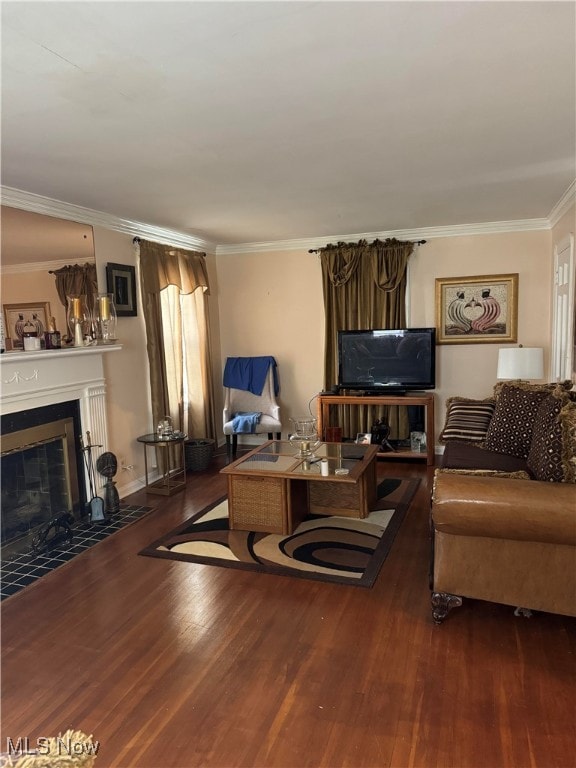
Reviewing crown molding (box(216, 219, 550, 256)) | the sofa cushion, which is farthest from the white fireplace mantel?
the sofa cushion

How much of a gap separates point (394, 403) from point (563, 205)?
7.39 ft

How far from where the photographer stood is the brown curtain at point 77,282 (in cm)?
382

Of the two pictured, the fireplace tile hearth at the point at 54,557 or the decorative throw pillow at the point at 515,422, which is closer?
the fireplace tile hearth at the point at 54,557

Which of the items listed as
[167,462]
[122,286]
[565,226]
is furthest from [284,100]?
[167,462]

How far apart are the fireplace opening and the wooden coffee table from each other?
1.28 m

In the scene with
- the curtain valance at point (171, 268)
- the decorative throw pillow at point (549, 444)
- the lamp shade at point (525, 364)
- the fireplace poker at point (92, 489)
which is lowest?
the fireplace poker at point (92, 489)

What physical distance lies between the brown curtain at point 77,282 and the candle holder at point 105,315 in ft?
0.18

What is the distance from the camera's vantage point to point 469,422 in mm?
4316

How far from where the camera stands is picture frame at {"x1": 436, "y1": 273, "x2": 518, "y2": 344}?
5.29m

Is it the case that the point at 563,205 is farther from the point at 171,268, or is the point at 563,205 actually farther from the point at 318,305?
the point at 171,268

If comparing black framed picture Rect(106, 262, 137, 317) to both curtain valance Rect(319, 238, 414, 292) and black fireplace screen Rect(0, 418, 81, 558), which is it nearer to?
black fireplace screen Rect(0, 418, 81, 558)

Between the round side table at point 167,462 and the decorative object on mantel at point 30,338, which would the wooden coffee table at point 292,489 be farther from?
the decorative object on mantel at point 30,338

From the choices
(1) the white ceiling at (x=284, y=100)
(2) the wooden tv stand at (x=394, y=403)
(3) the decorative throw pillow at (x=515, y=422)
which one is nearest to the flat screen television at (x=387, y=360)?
(2) the wooden tv stand at (x=394, y=403)

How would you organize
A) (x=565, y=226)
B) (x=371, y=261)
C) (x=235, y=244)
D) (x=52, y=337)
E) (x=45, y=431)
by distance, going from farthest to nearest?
1. (x=235, y=244)
2. (x=371, y=261)
3. (x=565, y=226)
4. (x=45, y=431)
5. (x=52, y=337)
